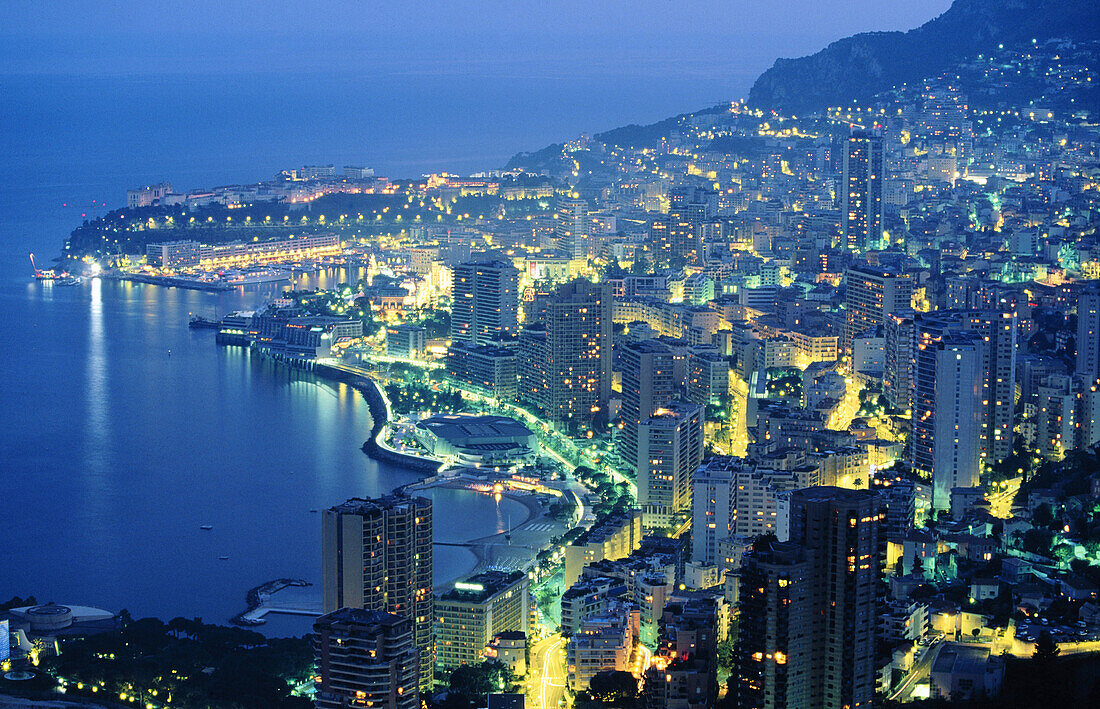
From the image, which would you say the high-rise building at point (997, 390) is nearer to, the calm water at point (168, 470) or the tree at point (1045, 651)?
the calm water at point (168, 470)

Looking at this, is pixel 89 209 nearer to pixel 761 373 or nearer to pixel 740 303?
pixel 740 303

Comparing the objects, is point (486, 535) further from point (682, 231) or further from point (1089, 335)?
point (682, 231)

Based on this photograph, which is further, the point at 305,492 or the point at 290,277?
the point at 290,277

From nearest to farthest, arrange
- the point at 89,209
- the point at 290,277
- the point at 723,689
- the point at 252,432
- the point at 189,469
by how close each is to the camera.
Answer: the point at 723,689, the point at 189,469, the point at 252,432, the point at 290,277, the point at 89,209

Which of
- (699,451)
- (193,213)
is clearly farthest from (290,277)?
(699,451)

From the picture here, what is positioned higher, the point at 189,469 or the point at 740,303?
the point at 740,303

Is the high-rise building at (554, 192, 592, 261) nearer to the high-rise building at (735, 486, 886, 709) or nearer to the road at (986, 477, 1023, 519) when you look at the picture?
the road at (986, 477, 1023, 519)

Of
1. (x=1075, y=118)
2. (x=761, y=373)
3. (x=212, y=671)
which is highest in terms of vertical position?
(x=1075, y=118)
